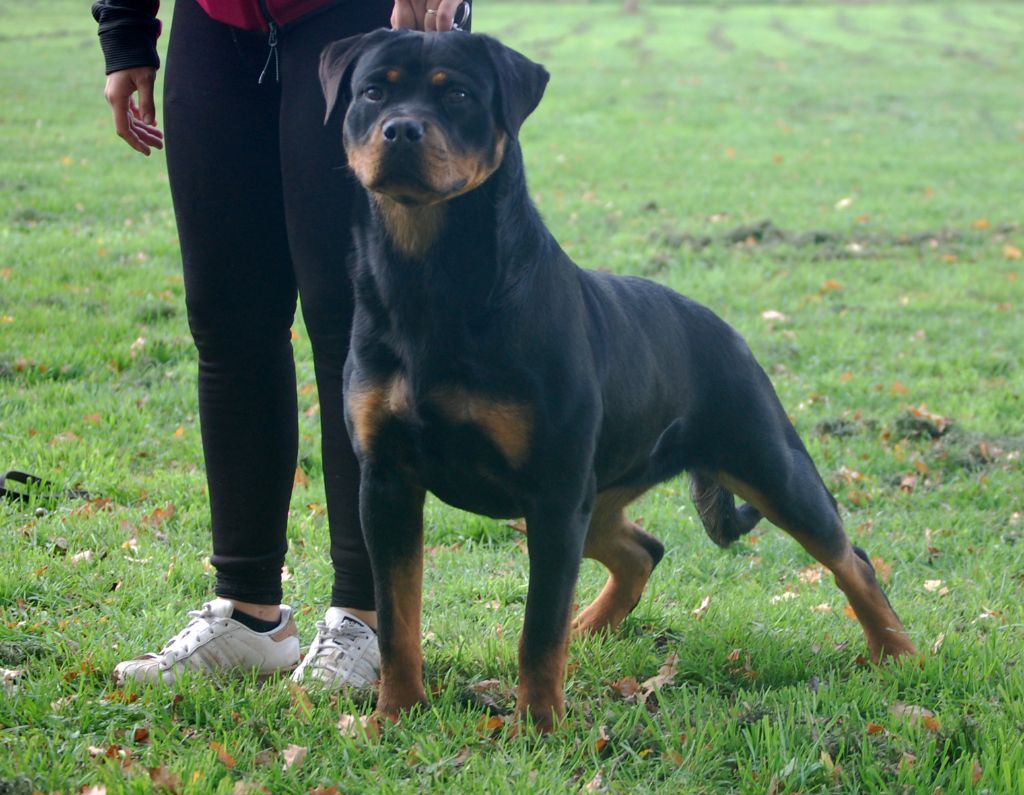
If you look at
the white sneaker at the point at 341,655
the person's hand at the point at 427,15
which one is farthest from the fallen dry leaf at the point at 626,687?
the person's hand at the point at 427,15

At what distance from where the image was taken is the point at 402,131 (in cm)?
275

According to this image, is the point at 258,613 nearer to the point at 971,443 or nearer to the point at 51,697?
the point at 51,697

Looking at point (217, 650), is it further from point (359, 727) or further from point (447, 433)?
point (447, 433)

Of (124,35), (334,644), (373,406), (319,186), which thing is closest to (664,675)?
(334,644)

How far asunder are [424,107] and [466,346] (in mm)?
574

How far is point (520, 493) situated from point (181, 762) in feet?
3.21

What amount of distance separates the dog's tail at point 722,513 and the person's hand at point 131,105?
6.34 ft

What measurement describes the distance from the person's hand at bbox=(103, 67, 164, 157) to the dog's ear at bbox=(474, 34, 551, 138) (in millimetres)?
1006

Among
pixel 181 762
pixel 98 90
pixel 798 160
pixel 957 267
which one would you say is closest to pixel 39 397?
pixel 181 762

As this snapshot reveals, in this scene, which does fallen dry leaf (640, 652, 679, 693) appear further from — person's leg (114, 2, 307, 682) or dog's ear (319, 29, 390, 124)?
dog's ear (319, 29, 390, 124)

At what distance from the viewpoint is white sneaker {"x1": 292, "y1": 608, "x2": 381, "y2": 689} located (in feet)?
10.8

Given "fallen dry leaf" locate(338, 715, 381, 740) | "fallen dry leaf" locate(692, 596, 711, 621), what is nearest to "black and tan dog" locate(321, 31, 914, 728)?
"fallen dry leaf" locate(338, 715, 381, 740)

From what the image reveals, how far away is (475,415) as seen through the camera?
9.32ft

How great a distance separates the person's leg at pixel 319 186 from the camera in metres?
3.10
